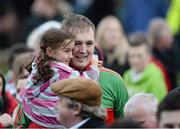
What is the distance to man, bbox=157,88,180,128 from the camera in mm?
7914

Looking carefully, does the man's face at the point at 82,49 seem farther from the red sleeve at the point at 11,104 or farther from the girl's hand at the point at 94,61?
the red sleeve at the point at 11,104

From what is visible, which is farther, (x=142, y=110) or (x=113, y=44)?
(x=113, y=44)

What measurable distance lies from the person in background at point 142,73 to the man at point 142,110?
429cm

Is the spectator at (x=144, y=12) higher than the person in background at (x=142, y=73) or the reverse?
higher

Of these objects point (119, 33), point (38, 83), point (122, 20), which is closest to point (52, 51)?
point (38, 83)

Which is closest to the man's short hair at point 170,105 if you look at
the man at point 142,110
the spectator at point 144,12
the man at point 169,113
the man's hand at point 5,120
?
the man at point 169,113

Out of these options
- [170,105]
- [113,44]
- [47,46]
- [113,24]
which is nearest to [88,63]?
[47,46]

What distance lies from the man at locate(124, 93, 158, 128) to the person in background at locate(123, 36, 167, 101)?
14.1 feet

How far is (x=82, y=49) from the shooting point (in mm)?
9758

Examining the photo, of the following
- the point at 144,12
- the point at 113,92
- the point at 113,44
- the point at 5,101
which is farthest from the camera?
the point at 144,12

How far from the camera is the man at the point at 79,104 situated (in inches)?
326

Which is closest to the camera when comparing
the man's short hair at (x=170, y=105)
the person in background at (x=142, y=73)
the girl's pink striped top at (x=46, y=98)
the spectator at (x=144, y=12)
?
the man's short hair at (x=170, y=105)

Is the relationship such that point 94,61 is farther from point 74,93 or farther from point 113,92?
point 74,93

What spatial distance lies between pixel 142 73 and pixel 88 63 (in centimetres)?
520
